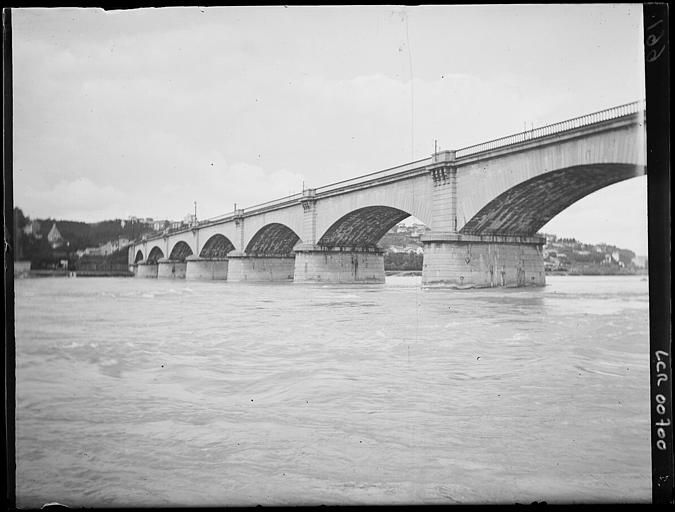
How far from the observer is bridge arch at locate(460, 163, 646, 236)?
791 centimetres

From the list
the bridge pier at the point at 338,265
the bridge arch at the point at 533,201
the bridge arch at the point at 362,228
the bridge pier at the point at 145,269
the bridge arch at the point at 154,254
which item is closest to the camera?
the bridge pier at the point at 145,269

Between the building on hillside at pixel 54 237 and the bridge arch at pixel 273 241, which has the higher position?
the bridge arch at pixel 273 241

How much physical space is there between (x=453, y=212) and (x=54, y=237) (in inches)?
278

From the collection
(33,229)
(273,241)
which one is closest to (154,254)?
(33,229)

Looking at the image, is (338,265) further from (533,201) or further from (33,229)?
(33,229)

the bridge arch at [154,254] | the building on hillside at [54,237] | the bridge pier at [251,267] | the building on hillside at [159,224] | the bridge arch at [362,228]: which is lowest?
the bridge pier at [251,267]

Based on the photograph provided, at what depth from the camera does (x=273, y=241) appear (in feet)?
39.8

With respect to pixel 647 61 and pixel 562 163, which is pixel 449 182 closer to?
pixel 562 163

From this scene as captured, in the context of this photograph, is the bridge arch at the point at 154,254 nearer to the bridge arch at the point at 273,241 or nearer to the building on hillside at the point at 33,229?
the building on hillside at the point at 33,229

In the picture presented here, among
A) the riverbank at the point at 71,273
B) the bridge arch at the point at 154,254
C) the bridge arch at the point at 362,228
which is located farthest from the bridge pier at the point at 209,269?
the riverbank at the point at 71,273

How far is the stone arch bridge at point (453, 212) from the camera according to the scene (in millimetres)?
→ 6941

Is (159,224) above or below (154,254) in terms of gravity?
above

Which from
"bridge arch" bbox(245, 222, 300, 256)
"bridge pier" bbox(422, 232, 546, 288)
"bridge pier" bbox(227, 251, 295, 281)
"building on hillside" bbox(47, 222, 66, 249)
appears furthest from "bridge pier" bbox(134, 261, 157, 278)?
"bridge pier" bbox(422, 232, 546, 288)

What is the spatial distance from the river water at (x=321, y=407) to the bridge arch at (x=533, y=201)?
4.05 m
